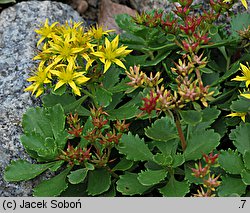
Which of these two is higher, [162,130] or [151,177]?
[162,130]

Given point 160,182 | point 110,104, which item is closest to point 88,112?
point 110,104

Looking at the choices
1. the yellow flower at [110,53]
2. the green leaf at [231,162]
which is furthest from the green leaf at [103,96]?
the green leaf at [231,162]

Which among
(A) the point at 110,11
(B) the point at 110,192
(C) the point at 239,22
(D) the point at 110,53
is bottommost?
(B) the point at 110,192

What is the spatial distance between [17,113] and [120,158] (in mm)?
593

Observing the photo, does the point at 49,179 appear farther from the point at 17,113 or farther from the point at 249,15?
the point at 249,15

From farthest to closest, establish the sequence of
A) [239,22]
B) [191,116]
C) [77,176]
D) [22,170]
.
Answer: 1. [239,22]
2. [22,170]
3. [77,176]
4. [191,116]

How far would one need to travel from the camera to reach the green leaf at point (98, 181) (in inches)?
87.7

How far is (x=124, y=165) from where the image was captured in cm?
228

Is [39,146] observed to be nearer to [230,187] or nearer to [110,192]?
[110,192]

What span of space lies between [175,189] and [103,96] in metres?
0.57

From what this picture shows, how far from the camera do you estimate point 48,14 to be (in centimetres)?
314

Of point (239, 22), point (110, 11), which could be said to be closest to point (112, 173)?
point (239, 22)

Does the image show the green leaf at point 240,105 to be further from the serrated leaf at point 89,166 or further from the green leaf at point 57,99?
the green leaf at point 57,99

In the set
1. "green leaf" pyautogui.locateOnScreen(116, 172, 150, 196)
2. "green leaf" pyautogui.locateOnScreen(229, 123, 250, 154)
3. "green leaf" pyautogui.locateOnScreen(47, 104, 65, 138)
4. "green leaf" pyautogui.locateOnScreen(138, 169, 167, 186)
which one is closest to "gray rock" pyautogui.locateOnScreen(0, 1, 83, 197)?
"green leaf" pyautogui.locateOnScreen(47, 104, 65, 138)
